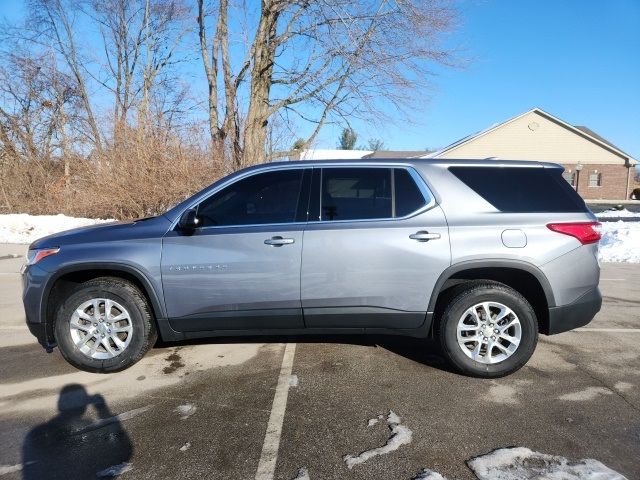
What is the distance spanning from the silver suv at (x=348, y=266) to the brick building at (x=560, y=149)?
3575 cm

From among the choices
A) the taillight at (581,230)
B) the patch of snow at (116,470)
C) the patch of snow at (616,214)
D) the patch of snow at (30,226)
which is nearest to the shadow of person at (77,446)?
the patch of snow at (116,470)

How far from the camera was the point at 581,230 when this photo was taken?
12.1ft

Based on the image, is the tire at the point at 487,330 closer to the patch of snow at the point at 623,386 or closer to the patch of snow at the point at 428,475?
the patch of snow at the point at 623,386

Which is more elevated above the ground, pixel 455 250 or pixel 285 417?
pixel 455 250

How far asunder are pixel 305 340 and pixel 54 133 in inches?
790

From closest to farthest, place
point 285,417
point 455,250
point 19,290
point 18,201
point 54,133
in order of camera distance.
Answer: point 285,417
point 455,250
point 19,290
point 18,201
point 54,133

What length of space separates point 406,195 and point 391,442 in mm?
1969

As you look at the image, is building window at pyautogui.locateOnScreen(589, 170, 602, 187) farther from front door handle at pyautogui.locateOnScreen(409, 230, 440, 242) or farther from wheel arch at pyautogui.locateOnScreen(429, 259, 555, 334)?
front door handle at pyautogui.locateOnScreen(409, 230, 440, 242)

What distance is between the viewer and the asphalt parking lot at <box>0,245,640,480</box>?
2.66 metres

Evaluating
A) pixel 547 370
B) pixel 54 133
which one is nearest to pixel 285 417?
pixel 547 370

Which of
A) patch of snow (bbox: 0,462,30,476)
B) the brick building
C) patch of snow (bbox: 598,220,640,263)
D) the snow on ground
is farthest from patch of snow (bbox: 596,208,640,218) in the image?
patch of snow (bbox: 0,462,30,476)

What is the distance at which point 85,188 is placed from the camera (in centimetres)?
1520

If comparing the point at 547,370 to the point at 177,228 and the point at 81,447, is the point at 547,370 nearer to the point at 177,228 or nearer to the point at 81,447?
the point at 177,228

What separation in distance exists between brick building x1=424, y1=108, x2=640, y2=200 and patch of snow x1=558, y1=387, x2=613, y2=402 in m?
36.0
